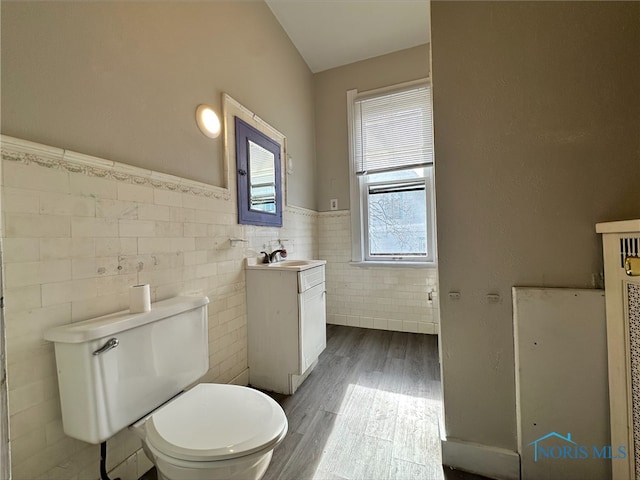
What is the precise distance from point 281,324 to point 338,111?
247 cm

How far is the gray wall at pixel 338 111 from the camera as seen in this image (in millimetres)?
2836

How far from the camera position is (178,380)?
44.9 inches

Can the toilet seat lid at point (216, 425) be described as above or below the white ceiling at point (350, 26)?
below

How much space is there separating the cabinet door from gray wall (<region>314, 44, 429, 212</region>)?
1.37 metres

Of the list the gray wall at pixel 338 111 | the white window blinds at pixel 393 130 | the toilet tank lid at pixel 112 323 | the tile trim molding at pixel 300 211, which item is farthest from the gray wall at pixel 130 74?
the white window blinds at pixel 393 130

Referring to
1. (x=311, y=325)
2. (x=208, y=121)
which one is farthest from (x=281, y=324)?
(x=208, y=121)

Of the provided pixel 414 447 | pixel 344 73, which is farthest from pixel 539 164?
pixel 344 73

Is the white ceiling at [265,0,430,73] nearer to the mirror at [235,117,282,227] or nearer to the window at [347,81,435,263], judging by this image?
the window at [347,81,435,263]

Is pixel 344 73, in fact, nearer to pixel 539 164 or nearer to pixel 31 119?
pixel 539 164

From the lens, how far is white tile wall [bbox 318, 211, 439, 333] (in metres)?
2.69

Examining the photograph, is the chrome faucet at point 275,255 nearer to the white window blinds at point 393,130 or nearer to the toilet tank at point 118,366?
the toilet tank at point 118,366

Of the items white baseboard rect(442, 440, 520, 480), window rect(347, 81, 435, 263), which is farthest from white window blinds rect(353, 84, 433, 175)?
white baseboard rect(442, 440, 520, 480)

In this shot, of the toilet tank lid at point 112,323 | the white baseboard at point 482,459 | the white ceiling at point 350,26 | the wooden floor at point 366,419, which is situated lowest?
the wooden floor at point 366,419

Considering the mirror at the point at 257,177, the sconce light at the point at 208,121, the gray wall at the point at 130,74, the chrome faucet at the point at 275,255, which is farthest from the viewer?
the chrome faucet at the point at 275,255
